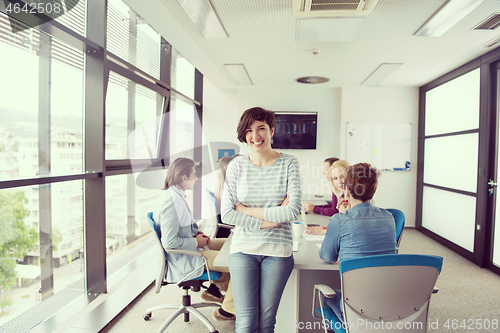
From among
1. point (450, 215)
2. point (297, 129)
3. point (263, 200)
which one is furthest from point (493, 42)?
point (263, 200)

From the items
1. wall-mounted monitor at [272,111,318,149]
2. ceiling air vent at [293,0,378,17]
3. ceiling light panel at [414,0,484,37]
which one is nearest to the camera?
ceiling air vent at [293,0,378,17]

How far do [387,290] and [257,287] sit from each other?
0.61 metres

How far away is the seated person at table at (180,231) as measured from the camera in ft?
6.57

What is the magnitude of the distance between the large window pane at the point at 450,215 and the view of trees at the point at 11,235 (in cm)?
489

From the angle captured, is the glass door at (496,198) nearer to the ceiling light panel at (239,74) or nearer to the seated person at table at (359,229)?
the seated person at table at (359,229)

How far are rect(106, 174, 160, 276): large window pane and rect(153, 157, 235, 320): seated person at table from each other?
97 cm

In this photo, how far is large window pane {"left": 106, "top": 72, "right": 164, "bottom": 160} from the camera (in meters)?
2.72

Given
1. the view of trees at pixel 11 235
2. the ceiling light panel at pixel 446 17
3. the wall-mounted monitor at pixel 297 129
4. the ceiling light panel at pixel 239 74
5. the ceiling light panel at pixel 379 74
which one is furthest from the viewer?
the wall-mounted monitor at pixel 297 129

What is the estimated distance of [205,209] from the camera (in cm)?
570

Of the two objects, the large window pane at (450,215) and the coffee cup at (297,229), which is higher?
the coffee cup at (297,229)

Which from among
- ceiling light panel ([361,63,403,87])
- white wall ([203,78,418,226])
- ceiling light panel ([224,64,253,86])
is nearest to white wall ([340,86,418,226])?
white wall ([203,78,418,226])

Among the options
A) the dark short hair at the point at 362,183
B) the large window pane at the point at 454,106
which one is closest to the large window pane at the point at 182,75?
the dark short hair at the point at 362,183

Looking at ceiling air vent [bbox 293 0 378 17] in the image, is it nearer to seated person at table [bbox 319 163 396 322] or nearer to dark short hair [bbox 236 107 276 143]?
dark short hair [bbox 236 107 276 143]

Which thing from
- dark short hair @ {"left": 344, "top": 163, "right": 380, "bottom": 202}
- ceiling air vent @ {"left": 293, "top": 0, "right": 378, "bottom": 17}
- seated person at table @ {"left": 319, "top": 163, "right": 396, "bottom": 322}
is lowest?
seated person at table @ {"left": 319, "top": 163, "right": 396, "bottom": 322}
